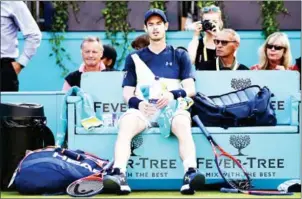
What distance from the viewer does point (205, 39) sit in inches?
340

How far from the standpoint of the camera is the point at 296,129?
7.20 m

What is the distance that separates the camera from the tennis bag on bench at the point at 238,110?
720 centimetres

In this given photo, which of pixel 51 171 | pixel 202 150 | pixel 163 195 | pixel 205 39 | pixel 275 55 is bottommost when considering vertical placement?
pixel 163 195

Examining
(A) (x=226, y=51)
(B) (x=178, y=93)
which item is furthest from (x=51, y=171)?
(A) (x=226, y=51)

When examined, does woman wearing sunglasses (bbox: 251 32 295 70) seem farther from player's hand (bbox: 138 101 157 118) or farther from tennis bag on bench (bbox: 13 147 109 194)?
tennis bag on bench (bbox: 13 147 109 194)

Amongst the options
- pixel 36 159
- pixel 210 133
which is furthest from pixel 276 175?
pixel 36 159

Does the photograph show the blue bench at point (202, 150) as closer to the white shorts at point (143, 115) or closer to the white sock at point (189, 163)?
the white shorts at point (143, 115)

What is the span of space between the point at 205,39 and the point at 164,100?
1.75 meters

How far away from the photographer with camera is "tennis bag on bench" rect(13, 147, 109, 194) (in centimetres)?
192

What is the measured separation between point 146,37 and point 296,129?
1988 millimetres

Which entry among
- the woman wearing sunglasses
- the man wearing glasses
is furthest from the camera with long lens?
the woman wearing sunglasses

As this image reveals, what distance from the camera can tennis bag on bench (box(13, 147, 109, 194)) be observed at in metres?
6.73

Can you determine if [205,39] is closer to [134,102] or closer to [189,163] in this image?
[134,102]

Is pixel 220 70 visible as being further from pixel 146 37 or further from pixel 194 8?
pixel 194 8
